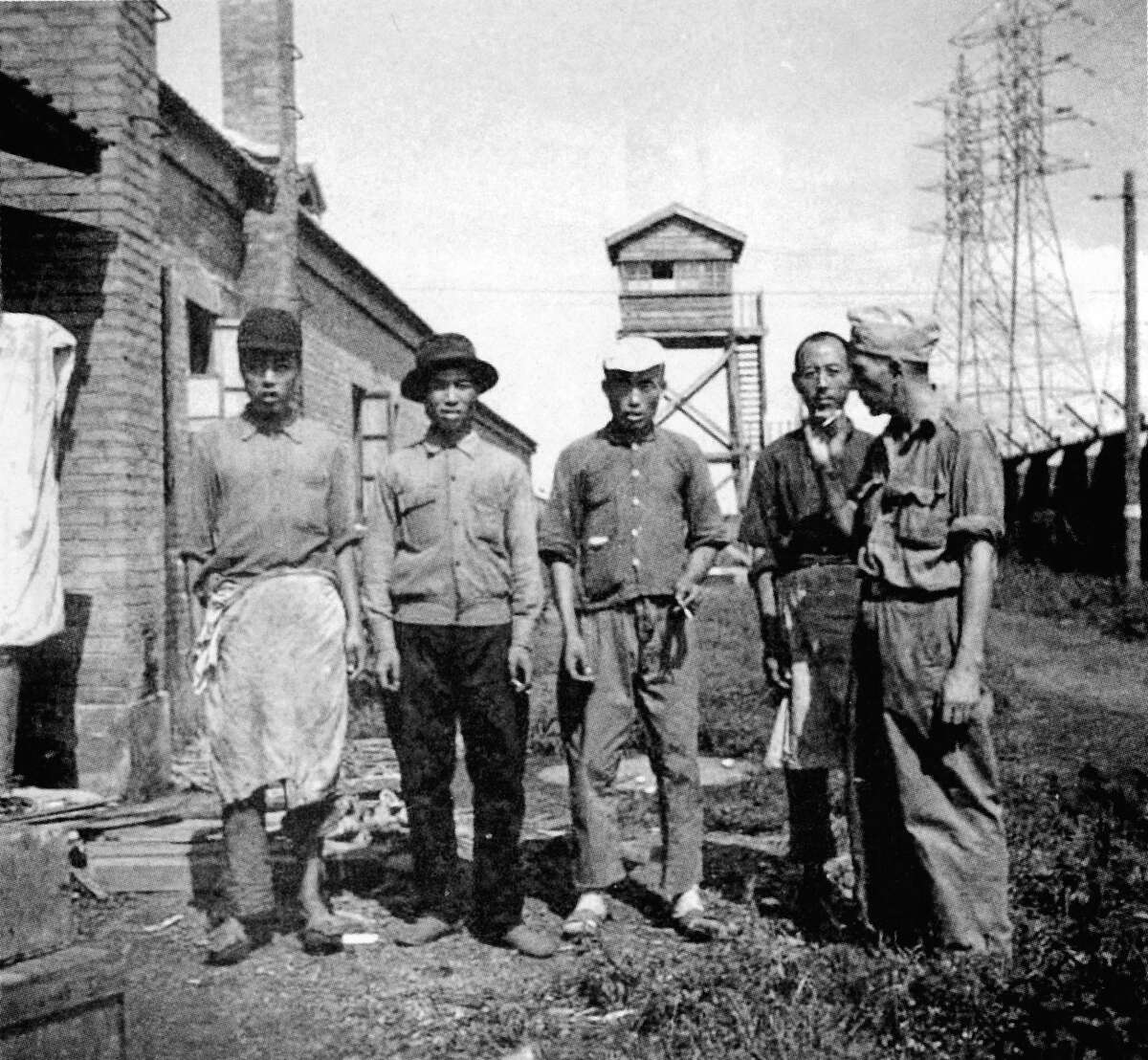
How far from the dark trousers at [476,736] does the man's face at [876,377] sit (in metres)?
1.52

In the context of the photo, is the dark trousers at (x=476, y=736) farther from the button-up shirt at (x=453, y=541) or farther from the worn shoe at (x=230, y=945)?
the worn shoe at (x=230, y=945)

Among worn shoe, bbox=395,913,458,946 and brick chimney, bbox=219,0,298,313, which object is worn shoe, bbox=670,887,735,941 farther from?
brick chimney, bbox=219,0,298,313

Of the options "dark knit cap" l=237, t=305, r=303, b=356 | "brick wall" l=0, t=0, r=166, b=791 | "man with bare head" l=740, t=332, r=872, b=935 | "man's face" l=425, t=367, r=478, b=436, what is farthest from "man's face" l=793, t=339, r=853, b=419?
"brick wall" l=0, t=0, r=166, b=791

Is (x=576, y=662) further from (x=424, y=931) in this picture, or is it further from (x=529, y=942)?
(x=424, y=931)

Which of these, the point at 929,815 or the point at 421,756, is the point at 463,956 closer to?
the point at 421,756

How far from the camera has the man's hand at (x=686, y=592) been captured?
13.7 feet

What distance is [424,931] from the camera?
13.6 feet

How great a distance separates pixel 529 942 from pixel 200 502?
6.31ft

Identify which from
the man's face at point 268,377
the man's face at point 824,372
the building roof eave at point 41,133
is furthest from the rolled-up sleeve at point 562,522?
the building roof eave at point 41,133

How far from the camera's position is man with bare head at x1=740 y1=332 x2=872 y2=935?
4.13m

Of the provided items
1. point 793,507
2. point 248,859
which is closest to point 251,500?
point 248,859

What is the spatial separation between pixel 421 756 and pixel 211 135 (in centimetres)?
612

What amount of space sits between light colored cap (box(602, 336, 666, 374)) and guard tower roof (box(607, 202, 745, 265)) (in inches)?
928

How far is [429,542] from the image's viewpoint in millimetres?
4184
